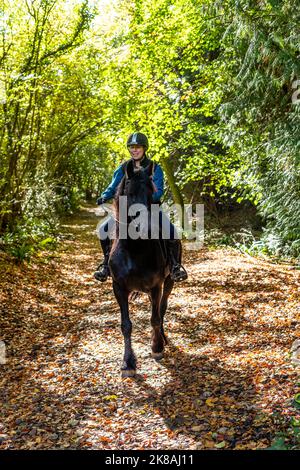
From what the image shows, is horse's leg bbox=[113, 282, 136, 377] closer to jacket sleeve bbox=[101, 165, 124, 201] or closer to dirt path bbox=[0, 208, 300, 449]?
dirt path bbox=[0, 208, 300, 449]

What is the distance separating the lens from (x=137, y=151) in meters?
5.71

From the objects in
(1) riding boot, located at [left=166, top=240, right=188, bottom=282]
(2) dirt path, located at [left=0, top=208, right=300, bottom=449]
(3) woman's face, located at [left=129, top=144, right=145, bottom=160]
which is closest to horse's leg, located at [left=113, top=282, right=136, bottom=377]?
(2) dirt path, located at [left=0, top=208, right=300, bottom=449]

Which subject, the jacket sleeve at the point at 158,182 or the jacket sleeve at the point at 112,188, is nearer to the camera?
the jacket sleeve at the point at 158,182

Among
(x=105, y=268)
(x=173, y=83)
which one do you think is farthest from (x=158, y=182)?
(x=173, y=83)

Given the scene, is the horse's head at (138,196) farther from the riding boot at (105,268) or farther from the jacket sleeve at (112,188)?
the riding boot at (105,268)

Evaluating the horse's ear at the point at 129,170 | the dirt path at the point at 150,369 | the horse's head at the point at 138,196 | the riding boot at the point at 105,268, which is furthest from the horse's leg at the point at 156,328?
the horse's ear at the point at 129,170

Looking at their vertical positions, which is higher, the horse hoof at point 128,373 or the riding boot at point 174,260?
the riding boot at point 174,260

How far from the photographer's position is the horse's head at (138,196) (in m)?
4.85

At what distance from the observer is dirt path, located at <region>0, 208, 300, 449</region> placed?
413cm

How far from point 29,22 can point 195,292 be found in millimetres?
8900

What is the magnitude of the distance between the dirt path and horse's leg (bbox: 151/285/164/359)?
142 mm

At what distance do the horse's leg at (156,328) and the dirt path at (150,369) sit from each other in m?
0.14

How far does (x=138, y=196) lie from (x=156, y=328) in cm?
203
